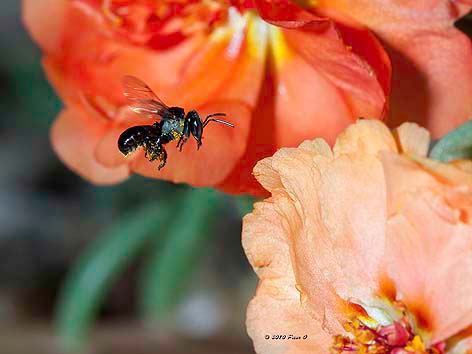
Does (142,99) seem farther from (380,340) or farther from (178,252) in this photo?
(178,252)

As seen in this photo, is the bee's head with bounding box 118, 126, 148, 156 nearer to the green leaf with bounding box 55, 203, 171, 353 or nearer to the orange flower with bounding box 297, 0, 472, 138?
the orange flower with bounding box 297, 0, 472, 138

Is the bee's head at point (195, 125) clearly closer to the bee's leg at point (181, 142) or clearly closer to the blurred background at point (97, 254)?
the bee's leg at point (181, 142)

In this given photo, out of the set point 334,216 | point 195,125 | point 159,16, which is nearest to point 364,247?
point 334,216

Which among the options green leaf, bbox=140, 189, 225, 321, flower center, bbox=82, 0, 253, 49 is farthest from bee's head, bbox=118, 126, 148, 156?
green leaf, bbox=140, 189, 225, 321

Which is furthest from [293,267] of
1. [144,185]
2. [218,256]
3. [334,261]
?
[218,256]

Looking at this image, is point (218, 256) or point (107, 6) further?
point (218, 256)

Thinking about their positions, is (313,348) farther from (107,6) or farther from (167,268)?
(167,268)
